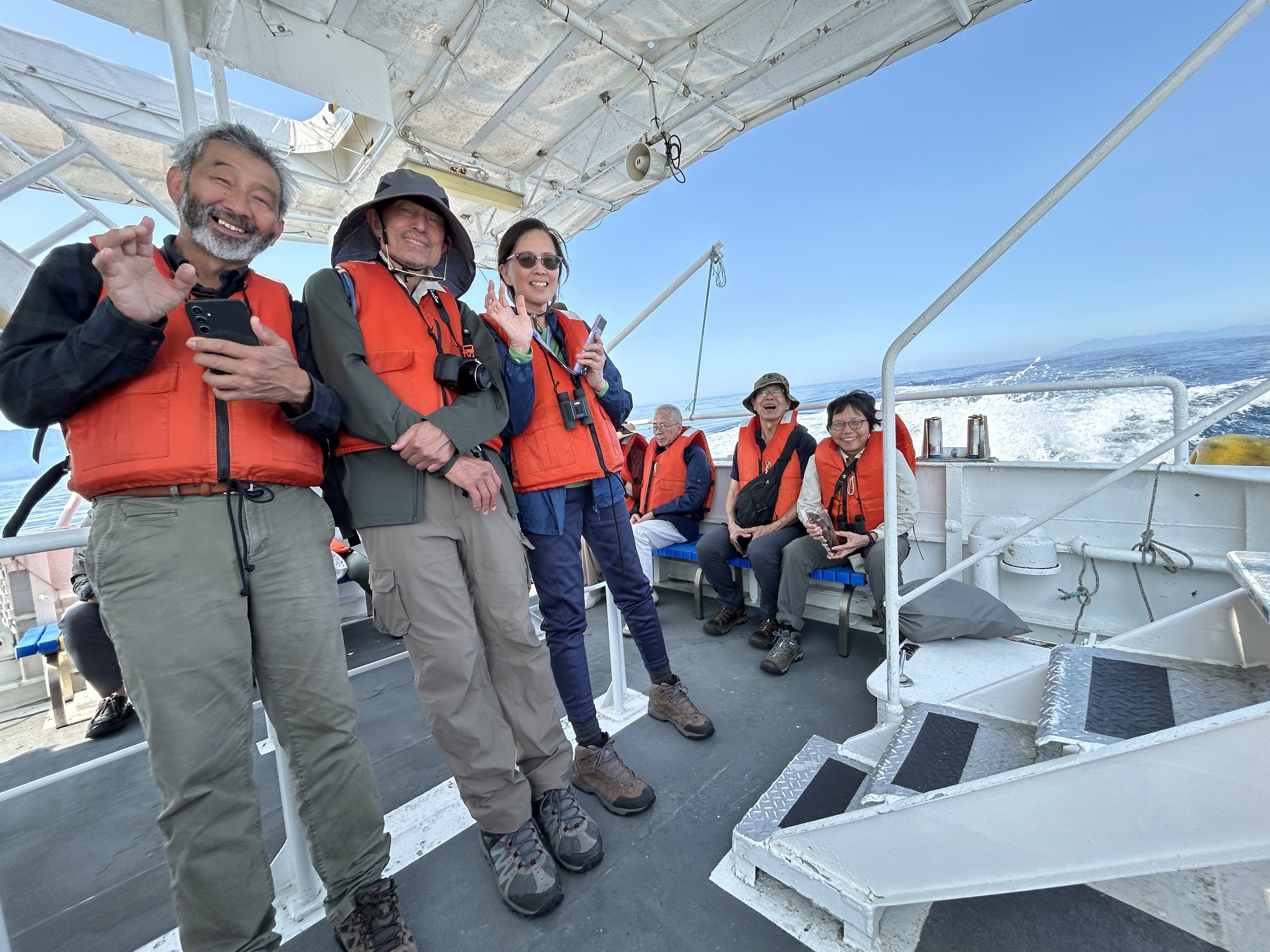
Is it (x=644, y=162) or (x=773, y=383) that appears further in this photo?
(x=644, y=162)

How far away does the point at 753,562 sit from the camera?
2.81 meters

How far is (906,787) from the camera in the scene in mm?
1116

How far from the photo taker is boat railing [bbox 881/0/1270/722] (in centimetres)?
99

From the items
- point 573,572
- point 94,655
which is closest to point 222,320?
point 573,572

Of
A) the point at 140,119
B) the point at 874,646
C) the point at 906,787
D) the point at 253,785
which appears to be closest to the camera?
the point at 253,785

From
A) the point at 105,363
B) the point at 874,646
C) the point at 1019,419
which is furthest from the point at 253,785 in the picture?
the point at 1019,419

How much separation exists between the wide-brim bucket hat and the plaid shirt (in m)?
0.49

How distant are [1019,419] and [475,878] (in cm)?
797

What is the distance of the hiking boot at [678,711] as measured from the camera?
1.85 meters

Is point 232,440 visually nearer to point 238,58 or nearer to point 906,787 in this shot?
point 906,787

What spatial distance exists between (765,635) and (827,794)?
4.38 feet

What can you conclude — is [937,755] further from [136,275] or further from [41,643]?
[41,643]

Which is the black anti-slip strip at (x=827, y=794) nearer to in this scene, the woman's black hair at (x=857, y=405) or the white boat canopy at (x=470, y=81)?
the woman's black hair at (x=857, y=405)

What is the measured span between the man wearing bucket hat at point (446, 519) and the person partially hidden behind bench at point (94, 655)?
195 centimetres
